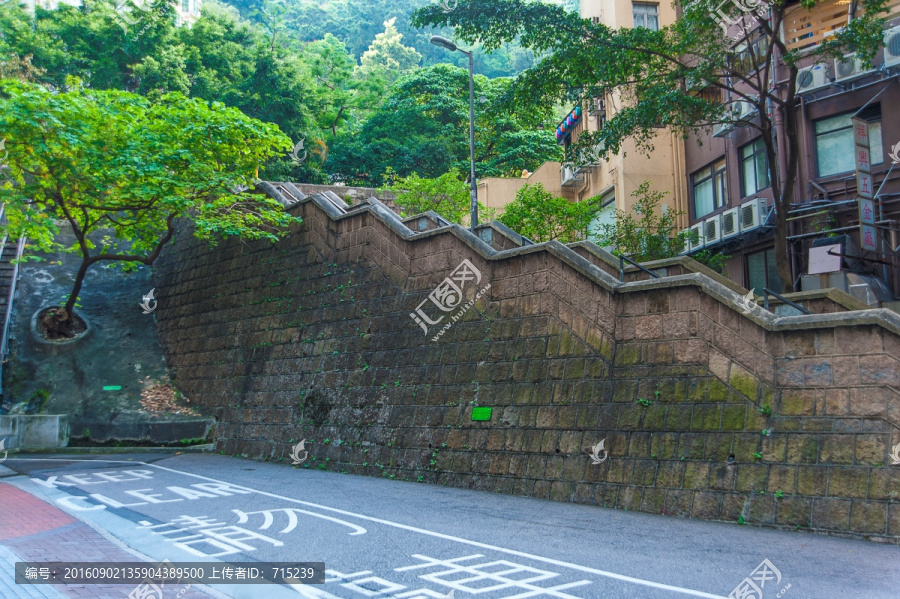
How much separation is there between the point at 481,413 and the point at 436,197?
12.7 metres

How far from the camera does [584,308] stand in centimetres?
1088

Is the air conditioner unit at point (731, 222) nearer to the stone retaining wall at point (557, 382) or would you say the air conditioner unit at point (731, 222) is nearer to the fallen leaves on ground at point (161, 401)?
the stone retaining wall at point (557, 382)

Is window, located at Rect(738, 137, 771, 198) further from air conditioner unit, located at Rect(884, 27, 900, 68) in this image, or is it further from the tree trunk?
the tree trunk

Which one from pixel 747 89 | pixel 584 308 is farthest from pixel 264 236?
pixel 747 89

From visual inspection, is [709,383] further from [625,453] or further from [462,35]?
[462,35]

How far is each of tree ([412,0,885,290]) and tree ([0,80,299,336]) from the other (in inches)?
226

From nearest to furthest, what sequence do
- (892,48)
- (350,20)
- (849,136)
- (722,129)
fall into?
1. (892,48)
2. (849,136)
3. (722,129)
4. (350,20)

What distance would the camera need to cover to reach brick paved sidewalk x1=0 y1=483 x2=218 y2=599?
18.7 ft

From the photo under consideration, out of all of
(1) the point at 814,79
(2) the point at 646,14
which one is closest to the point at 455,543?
(1) the point at 814,79
